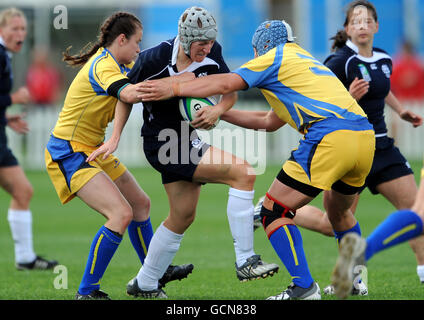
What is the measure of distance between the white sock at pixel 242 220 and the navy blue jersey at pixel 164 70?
2.49ft

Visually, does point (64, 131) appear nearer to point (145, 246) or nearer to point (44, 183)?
point (145, 246)

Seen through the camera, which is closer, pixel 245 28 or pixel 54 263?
pixel 54 263

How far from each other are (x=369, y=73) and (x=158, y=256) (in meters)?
2.47

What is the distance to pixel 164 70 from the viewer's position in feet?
19.4

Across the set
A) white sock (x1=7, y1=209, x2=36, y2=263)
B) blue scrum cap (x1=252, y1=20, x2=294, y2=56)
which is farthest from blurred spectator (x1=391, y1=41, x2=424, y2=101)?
blue scrum cap (x1=252, y1=20, x2=294, y2=56)

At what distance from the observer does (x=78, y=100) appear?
20.9ft

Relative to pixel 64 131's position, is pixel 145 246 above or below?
below

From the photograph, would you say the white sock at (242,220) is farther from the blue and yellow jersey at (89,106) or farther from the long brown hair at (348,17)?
the long brown hair at (348,17)

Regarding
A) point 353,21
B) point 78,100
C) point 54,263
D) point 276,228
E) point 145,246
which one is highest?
point 353,21

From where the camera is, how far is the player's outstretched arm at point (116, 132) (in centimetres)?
586

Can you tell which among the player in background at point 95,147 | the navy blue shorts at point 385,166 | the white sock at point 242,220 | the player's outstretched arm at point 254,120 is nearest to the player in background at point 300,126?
the white sock at point 242,220

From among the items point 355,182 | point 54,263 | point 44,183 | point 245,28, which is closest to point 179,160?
point 355,182

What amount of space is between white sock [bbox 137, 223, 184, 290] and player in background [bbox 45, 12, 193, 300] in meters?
0.23

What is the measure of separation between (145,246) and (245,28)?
16012 millimetres
